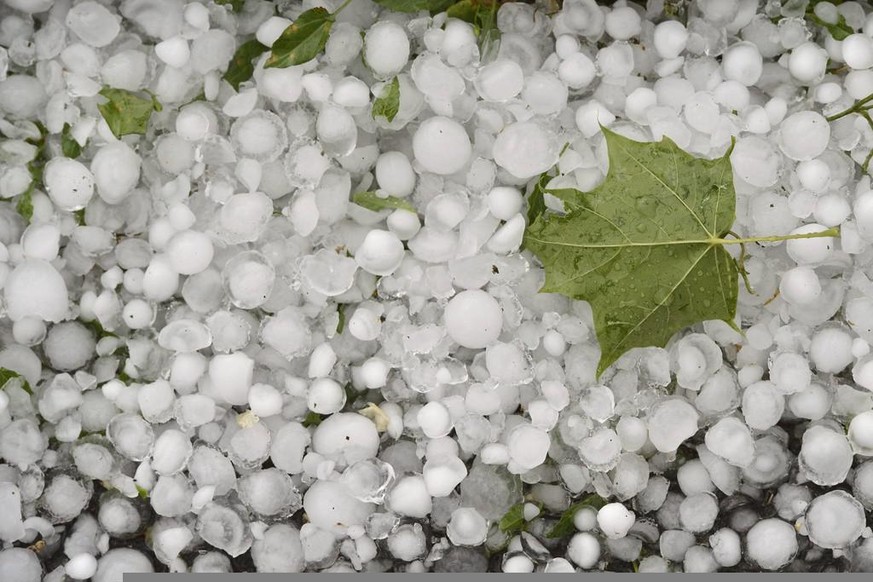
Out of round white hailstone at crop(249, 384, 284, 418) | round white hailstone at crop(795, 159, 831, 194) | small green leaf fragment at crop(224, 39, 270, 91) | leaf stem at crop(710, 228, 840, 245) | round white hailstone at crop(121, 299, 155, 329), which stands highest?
small green leaf fragment at crop(224, 39, 270, 91)

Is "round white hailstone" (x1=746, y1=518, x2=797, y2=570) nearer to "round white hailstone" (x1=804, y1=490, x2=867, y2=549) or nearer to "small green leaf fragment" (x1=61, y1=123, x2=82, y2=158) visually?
"round white hailstone" (x1=804, y1=490, x2=867, y2=549)

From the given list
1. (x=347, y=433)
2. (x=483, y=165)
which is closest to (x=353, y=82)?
(x=483, y=165)

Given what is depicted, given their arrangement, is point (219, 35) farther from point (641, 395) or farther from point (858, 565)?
point (858, 565)

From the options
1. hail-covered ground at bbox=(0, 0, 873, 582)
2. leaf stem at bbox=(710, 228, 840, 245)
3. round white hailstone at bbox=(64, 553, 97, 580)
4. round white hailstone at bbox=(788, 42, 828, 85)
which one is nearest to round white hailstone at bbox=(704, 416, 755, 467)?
hail-covered ground at bbox=(0, 0, 873, 582)

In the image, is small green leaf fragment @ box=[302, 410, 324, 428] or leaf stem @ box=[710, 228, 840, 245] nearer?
leaf stem @ box=[710, 228, 840, 245]

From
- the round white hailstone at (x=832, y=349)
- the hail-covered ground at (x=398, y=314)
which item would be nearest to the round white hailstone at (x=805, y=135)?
the hail-covered ground at (x=398, y=314)
